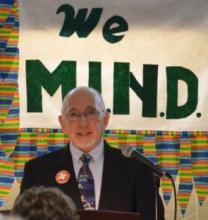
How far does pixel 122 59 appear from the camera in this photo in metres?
3.75

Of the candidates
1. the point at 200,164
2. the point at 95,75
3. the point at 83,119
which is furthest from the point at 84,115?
the point at 200,164

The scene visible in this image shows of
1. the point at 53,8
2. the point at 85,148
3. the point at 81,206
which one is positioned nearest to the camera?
the point at 81,206

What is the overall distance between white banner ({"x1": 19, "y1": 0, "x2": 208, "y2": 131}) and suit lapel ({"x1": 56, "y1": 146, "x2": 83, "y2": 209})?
679 mm

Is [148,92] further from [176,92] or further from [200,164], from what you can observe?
[200,164]

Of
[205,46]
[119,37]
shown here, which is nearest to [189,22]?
[205,46]

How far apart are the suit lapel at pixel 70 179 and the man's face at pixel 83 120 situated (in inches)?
3.3

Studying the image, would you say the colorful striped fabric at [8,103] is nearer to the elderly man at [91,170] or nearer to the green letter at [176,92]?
the elderly man at [91,170]

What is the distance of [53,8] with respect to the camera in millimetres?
3721

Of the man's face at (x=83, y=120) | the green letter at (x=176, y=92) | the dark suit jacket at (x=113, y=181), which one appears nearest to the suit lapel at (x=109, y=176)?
the dark suit jacket at (x=113, y=181)

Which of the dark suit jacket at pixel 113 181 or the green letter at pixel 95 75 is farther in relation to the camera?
the green letter at pixel 95 75

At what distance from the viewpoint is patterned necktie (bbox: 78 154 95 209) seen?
2.95 meters

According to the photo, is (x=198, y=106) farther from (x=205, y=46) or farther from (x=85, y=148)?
(x=85, y=148)

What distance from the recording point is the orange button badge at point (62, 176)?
299cm

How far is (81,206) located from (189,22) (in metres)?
1.51
